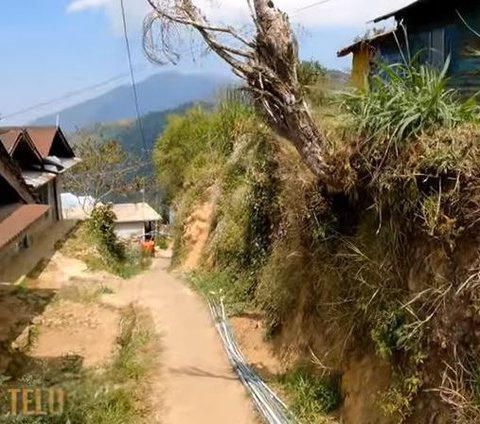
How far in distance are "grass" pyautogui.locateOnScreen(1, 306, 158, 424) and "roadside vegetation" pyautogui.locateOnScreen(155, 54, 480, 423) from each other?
2513 millimetres

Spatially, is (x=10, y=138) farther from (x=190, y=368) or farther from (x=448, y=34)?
(x=448, y=34)

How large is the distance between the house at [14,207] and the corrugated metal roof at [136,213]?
24.1 meters

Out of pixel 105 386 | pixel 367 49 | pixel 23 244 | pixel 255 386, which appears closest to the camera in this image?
pixel 255 386

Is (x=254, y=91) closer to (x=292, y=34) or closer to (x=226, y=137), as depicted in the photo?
(x=292, y=34)

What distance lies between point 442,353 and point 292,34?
174 inches

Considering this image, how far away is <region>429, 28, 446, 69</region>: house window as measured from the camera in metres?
11.8

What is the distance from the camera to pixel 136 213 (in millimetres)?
35438

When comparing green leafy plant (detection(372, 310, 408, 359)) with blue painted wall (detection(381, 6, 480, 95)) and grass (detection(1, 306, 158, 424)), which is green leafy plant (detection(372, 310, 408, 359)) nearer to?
grass (detection(1, 306, 158, 424))

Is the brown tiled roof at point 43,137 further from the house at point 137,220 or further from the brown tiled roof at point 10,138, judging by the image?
the house at point 137,220

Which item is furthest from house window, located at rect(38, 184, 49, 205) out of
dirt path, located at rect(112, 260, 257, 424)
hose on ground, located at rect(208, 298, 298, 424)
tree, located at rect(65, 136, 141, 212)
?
hose on ground, located at rect(208, 298, 298, 424)

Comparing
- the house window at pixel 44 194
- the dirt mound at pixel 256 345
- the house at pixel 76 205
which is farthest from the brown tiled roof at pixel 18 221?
the house at pixel 76 205

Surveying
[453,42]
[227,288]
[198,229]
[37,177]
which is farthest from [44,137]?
[453,42]

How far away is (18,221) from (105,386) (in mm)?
3247

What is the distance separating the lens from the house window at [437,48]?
38.7 ft
